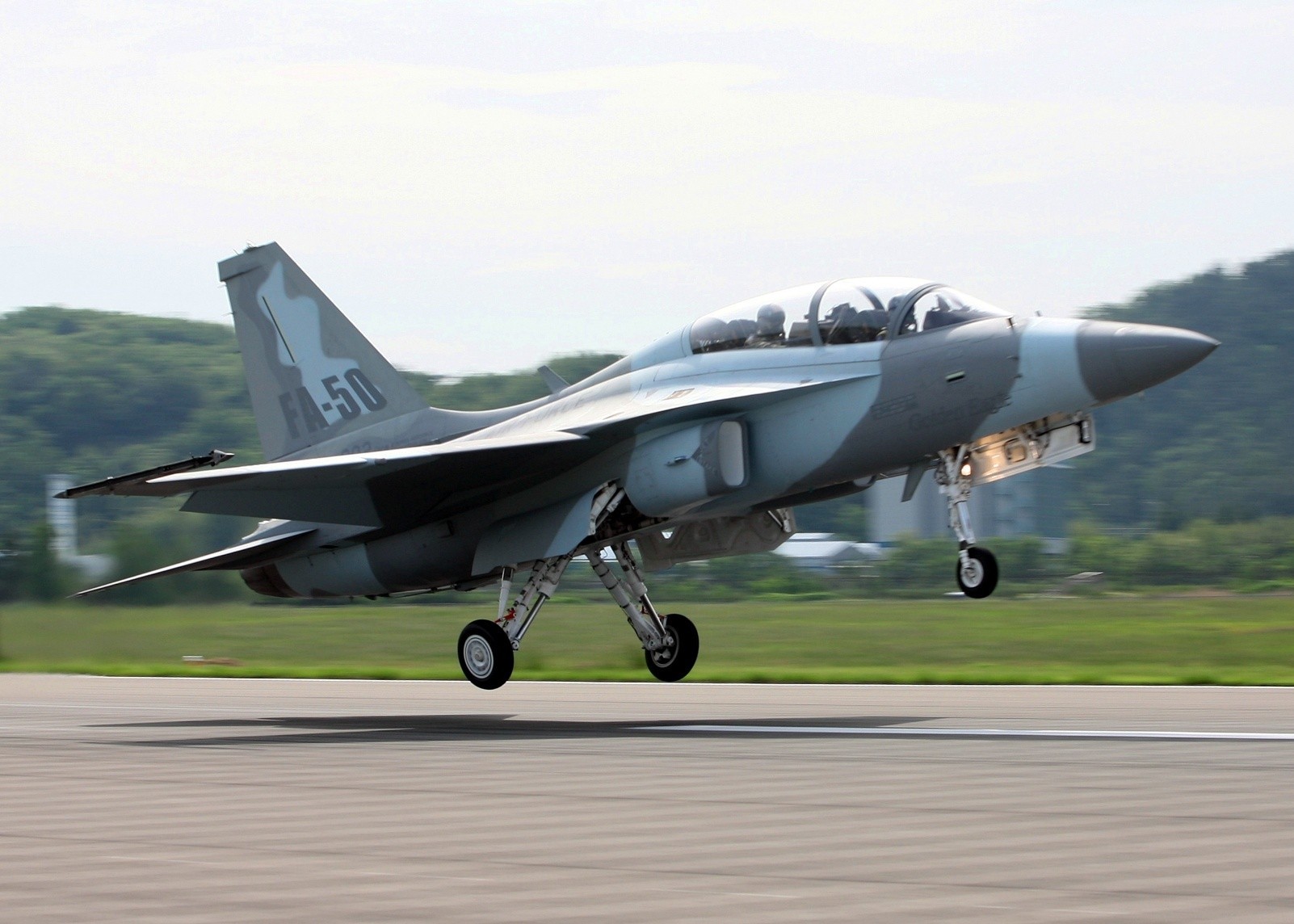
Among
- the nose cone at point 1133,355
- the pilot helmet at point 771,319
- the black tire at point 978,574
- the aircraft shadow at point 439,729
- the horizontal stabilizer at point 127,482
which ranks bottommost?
the aircraft shadow at point 439,729

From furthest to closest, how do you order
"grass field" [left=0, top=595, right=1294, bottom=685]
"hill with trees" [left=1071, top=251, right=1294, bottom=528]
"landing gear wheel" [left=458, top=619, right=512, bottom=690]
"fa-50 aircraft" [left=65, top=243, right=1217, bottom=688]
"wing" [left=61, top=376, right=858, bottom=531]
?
"hill with trees" [left=1071, top=251, right=1294, bottom=528] < "grass field" [left=0, top=595, right=1294, bottom=685] < "landing gear wheel" [left=458, top=619, right=512, bottom=690] < "wing" [left=61, top=376, right=858, bottom=531] < "fa-50 aircraft" [left=65, top=243, right=1217, bottom=688]

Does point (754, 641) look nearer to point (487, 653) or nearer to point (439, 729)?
point (487, 653)

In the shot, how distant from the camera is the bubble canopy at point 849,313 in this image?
13406mm

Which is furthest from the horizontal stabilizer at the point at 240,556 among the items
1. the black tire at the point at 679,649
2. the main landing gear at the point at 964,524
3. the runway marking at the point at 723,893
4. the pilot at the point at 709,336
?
the runway marking at the point at 723,893

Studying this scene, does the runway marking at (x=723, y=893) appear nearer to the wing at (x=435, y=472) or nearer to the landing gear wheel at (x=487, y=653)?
the wing at (x=435, y=472)

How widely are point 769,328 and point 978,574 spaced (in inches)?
120

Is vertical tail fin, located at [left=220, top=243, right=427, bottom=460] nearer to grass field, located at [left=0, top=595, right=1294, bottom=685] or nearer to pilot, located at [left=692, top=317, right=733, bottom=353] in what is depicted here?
pilot, located at [left=692, top=317, right=733, bottom=353]

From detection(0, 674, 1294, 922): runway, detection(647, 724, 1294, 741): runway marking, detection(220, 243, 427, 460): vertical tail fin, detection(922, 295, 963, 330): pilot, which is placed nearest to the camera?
detection(0, 674, 1294, 922): runway

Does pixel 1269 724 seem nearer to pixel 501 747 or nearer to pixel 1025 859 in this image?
pixel 501 747

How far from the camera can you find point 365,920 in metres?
5.16

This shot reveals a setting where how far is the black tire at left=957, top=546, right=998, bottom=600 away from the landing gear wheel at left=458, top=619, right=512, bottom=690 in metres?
4.95

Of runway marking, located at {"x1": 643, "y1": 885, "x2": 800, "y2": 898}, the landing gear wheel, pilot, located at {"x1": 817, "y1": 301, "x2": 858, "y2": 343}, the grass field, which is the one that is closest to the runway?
runway marking, located at {"x1": 643, "y1": 885, "x2": 800, "y2": 898}

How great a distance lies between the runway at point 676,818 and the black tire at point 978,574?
3.46ft

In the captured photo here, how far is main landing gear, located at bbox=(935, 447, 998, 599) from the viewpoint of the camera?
12.6m
